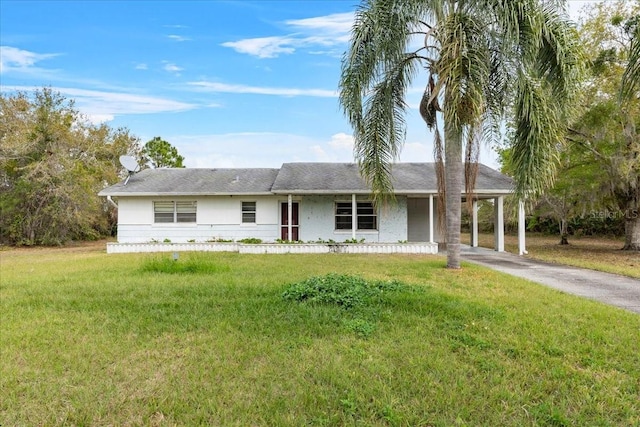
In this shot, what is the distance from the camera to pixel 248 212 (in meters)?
18.0

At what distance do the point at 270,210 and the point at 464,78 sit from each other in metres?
11.7

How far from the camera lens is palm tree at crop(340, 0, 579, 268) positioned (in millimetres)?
8109

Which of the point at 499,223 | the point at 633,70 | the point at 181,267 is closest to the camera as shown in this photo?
the point at 633,70

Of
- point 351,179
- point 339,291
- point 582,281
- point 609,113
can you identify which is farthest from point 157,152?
point 582,281

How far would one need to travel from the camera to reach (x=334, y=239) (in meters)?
17.4

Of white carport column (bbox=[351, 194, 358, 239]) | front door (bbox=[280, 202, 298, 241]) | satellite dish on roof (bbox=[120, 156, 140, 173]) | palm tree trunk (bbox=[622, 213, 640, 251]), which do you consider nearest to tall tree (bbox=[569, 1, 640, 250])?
palm tree trunk (bbox=[622, 213, 640, 251])

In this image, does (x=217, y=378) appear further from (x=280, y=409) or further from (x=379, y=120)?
(x=379, y=120)

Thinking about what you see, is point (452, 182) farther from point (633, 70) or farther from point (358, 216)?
point (358, 216)

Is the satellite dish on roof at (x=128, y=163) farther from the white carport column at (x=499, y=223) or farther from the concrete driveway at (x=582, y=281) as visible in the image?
the white carport column at (x=499, y=223)

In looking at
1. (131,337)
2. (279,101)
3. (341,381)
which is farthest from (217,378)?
(279,101)

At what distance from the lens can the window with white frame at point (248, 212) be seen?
1802cm

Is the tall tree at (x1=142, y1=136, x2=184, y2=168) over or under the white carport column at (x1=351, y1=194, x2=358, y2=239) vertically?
over

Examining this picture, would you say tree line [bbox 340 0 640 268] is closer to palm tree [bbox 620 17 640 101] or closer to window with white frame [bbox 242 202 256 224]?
palm tree [bbox 620 17 640 101]

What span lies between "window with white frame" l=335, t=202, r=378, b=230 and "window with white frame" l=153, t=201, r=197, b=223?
7.30m
